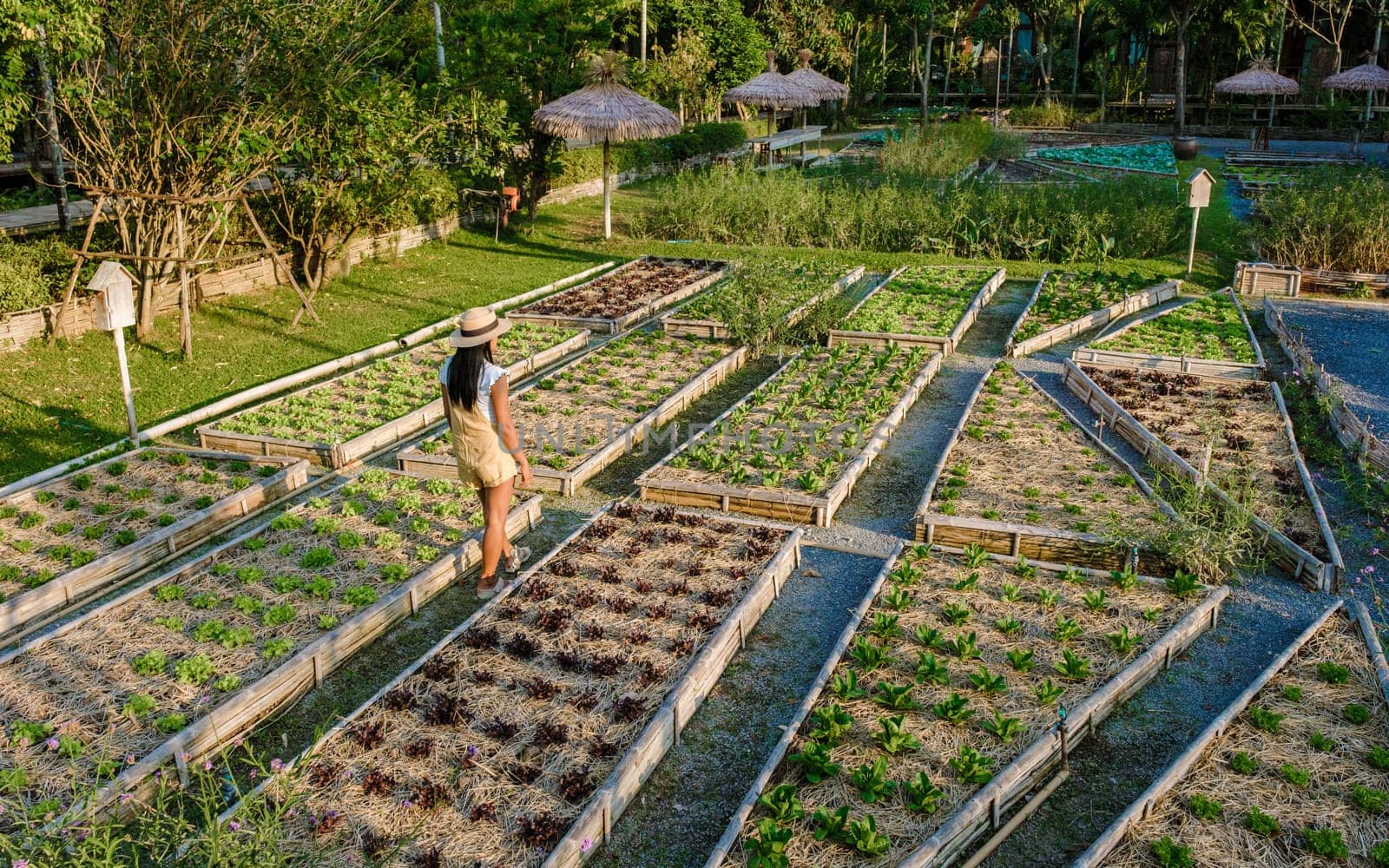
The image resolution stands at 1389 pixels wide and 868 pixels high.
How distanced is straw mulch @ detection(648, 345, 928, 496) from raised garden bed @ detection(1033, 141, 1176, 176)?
1477cm

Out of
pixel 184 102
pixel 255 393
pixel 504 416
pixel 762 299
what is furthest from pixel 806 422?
pixel 184 102

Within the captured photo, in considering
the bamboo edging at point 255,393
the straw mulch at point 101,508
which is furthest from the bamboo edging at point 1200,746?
the bamboo edging at point 255,393

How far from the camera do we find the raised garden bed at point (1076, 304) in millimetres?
11070

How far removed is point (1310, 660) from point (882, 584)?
7.05ft

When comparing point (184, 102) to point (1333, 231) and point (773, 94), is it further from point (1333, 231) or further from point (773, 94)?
point (773, 94)

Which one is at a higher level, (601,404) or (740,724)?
(601,404)

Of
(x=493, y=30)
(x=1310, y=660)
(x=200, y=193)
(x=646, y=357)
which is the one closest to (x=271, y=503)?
(x=646, y=357)

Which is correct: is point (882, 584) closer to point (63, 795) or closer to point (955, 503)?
point (955, 503)

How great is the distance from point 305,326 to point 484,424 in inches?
255

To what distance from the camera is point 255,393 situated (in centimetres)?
915

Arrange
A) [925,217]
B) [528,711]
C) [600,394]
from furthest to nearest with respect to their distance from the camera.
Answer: [925,217], [600,394], [528,711]

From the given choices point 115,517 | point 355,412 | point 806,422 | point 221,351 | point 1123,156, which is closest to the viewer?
point 115,517

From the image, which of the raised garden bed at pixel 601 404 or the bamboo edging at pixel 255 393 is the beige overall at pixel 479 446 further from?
the bamboo edging at pixel 255 393

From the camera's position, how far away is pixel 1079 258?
14.7 metres
